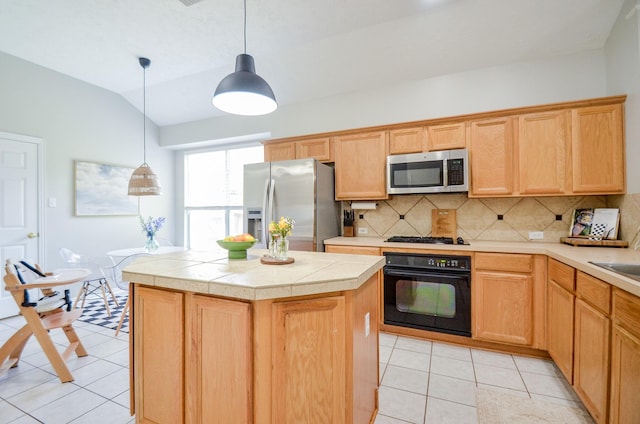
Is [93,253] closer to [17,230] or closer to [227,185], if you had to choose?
[17,230]

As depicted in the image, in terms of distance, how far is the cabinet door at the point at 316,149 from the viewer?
11.4ft

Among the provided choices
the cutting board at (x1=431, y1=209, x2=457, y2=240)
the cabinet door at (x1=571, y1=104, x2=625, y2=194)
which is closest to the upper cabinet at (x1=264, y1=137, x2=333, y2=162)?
the cutting board at (x1=431, y1=209, x2=457, y2=240)

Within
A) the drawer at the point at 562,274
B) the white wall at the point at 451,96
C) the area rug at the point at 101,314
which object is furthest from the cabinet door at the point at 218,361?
the white wall at the point at 451,96

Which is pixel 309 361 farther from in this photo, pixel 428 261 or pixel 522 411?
pixel 428 261

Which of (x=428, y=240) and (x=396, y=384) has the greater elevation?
(x=428, y=240)

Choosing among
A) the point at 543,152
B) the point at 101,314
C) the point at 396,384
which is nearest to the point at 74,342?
the point at 101,314

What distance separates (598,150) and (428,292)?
1.91 meters

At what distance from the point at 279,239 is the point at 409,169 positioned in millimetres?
1897

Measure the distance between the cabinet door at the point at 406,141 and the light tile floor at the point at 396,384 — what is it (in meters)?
1.98

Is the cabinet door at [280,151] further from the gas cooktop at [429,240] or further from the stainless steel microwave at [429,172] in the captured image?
the gas cooktop at [429,240]

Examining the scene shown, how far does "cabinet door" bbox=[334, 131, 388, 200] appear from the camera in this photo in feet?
10.5

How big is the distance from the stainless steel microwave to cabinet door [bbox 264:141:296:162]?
126 centimetres

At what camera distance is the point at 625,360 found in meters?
1.35

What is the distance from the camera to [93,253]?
4.21 metres
